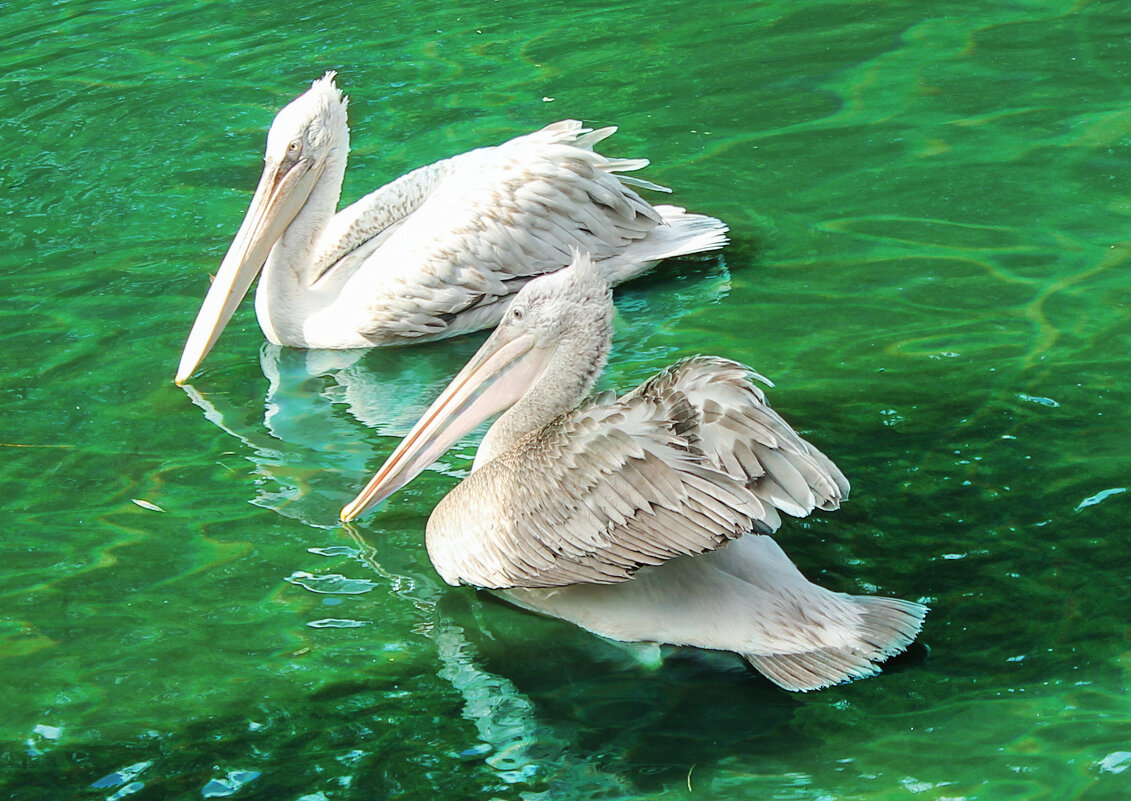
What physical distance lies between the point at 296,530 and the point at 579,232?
5.28ft

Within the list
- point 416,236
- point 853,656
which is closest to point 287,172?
point 416,236

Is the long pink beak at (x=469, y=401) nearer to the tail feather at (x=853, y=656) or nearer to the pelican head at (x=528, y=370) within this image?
the pelican head at (x=528, y=370)

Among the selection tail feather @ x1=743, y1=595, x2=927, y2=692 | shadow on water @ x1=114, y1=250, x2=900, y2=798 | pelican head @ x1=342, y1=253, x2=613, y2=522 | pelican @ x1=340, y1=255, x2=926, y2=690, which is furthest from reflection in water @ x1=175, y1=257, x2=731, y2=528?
tail feather @ x1=743, y1=595, x2=927, y2=692

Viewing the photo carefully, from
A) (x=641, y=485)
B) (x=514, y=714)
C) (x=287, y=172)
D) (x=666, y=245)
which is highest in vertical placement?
(x=287, y=172)

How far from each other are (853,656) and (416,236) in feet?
7.65

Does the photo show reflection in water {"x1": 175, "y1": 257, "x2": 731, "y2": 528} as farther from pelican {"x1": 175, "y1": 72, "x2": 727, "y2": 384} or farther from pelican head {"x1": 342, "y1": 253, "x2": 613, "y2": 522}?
pelican head {"x1": 342, "y1": 253, "x2": 613, "y2": 522}

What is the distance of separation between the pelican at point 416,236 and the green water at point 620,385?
0.14 m

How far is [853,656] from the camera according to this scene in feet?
9.18

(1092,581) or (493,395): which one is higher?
(493,395)

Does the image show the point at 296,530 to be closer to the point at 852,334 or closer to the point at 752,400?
the point at 752,400

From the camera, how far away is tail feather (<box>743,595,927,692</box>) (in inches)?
109

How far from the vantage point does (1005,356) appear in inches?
162

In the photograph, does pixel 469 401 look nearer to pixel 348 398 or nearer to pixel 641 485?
pixel 641 485

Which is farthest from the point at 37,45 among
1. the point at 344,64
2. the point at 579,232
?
the point at 579,232
